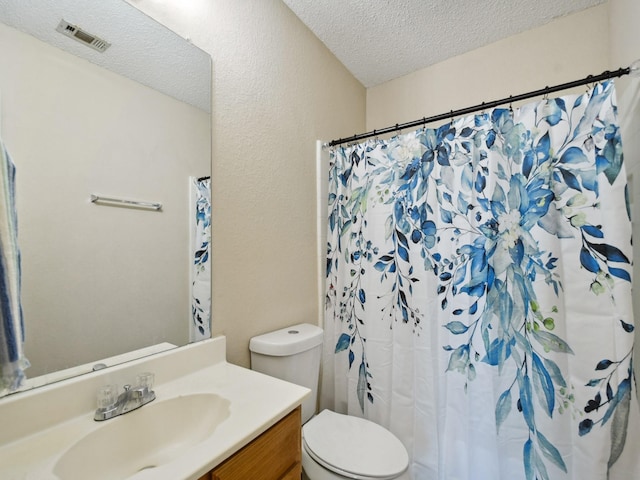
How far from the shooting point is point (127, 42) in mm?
928

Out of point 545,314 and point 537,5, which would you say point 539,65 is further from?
point 545,314

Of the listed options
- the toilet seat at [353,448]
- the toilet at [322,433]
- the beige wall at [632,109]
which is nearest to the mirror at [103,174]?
the toilet at [322,433]

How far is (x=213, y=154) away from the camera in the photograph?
1.16 m

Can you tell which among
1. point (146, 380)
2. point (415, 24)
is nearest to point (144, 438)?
point (146, 380)

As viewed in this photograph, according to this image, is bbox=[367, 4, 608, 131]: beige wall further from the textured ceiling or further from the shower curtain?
the shower curtain

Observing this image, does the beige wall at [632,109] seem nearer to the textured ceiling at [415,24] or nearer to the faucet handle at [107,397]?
the textured ceiling at [415,24]

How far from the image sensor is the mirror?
74 cm

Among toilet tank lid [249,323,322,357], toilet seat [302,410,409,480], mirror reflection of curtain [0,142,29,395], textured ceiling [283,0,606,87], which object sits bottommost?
toilet seat [302,410,409,480]

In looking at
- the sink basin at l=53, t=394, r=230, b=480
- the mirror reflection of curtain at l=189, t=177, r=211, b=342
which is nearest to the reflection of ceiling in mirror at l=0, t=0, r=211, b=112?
the mirror reflection of curtain at l=189, t=177, r=211, b=342

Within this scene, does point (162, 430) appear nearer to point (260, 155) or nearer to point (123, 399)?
point (123, 399)

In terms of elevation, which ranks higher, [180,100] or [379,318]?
[180,100]

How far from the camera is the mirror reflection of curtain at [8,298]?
0.51 meters

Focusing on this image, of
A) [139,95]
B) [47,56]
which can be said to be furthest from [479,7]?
[47,56]

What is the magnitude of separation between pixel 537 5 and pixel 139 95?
2008 mm
